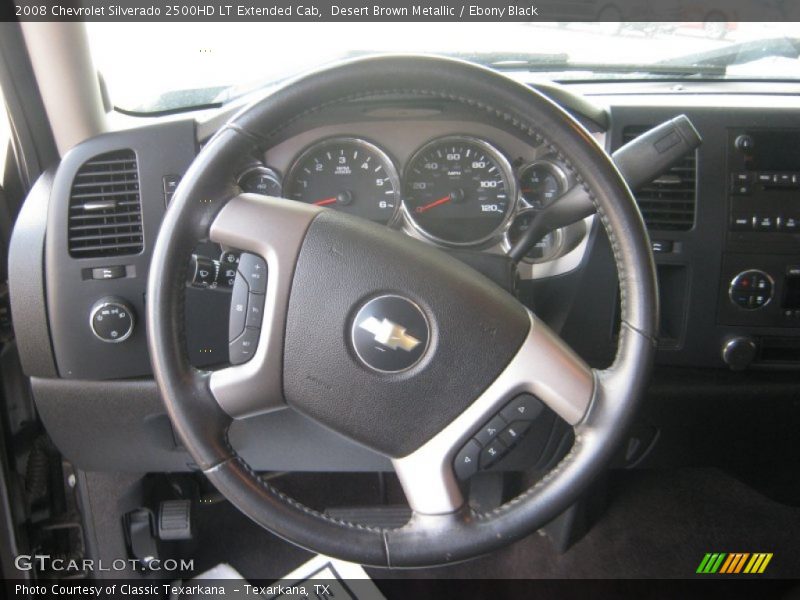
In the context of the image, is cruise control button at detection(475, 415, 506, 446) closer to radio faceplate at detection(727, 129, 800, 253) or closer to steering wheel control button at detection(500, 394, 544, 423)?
steering wheel control button at detection(500, 394, 544, 423)

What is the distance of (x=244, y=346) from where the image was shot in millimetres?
973

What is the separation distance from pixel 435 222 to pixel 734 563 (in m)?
1.32

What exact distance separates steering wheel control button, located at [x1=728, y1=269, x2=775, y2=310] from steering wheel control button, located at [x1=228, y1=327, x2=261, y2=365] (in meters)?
0.93

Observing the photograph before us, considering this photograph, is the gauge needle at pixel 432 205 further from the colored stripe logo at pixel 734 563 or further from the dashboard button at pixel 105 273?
the colored stripe logo at pixel 734 563

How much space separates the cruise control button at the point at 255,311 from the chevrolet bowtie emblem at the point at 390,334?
0.18m

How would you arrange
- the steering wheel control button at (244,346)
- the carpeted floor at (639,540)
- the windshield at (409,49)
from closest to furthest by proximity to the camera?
1. the steering wheel control button at (244,346)
2. the windshield at (409,49)
3. the carpeted floor at (639,540)

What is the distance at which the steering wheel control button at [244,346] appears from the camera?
0.97 m

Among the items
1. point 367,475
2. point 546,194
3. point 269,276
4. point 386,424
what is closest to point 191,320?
point 269,276

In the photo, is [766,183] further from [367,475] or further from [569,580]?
[367,475]

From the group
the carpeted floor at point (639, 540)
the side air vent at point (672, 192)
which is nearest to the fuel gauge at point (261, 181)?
the side air vent at point (672, 192)

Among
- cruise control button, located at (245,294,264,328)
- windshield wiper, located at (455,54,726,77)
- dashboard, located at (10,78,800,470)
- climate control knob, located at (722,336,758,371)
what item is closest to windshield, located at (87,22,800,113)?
windshield wiper, located at (455,54,726,77)

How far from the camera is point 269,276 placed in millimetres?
911

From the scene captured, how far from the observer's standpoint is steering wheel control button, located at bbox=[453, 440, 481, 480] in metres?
0.90

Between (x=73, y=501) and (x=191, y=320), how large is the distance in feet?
2.57
